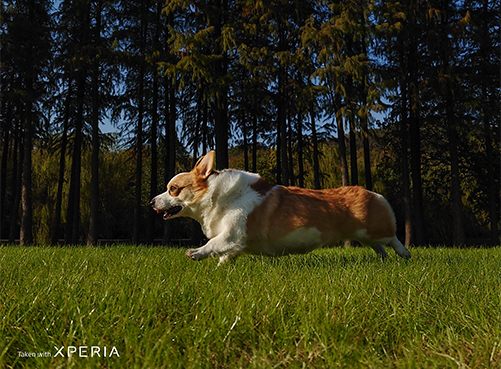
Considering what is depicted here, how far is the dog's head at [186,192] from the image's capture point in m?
5.07

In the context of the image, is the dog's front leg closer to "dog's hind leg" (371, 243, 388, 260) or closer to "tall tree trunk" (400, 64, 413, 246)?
"dog's hind leg" (371, 243, 388, 260)

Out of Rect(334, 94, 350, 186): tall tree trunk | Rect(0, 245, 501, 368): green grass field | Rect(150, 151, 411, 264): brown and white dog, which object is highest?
Rect(334, 94, 350, 186): tall tree trunk

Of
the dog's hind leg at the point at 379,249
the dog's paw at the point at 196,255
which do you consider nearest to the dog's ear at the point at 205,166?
the dog's paw at the point at 196,255

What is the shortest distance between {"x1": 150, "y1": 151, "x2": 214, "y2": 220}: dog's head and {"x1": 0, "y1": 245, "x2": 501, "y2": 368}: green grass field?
1.87 metres

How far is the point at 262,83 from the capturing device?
15000 mm

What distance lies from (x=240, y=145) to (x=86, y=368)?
21210mm

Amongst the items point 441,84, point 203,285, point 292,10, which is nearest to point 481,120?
point 441,84

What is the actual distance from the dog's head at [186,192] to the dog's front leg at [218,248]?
0.67 metres

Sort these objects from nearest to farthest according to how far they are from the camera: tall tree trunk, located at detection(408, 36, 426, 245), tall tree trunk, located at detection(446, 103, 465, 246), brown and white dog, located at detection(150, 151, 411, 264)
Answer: brown and white dog, located at detection(150, 151, 411, 264) < tall tree trunk, located at detection(446, 103, 465, 246) < tall tree trunk, located at detection(408, 36, 426, 245)

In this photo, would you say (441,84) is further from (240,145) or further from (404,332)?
(404,332)

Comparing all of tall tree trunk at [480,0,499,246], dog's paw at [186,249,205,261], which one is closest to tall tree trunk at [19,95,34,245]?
dog's paw at [186,249,205,261]

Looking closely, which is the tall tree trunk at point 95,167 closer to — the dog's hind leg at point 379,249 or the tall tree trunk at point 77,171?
the tall tree trunk at point 77,171

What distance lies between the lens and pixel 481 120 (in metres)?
14.5

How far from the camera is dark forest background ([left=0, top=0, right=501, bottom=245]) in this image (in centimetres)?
1341
